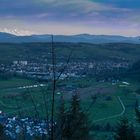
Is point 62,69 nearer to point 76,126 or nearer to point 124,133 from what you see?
point 76,126

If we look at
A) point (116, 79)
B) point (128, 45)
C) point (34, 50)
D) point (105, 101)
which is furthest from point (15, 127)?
point (128, 45)

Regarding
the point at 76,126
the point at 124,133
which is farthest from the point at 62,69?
the point at 124,133

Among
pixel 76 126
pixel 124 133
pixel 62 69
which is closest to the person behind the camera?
pixel 62 69

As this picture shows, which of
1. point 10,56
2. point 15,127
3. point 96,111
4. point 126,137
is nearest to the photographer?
point 15,127

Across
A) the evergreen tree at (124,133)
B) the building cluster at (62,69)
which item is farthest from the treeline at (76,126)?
the building cluster at (62,69)

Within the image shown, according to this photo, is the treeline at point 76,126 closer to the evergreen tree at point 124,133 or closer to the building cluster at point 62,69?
the evergreen tree at point 124,133

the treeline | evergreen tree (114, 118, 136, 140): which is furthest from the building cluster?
evergreen tree (114, 118, 136, 140)

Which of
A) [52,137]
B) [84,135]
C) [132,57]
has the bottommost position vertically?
[132,57]

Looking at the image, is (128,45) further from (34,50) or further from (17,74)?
(17,74)

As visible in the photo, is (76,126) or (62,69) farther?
(76,126)

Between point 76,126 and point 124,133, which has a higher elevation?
point 76,126

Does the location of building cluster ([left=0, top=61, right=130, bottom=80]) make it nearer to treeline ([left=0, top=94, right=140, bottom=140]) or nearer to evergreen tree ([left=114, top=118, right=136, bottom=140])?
treeline ([left=0, top=94, right=140, bottom=140])
